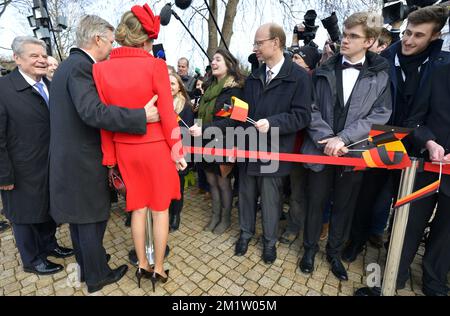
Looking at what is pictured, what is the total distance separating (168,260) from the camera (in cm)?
330

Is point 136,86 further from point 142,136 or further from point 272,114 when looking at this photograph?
point 272,114

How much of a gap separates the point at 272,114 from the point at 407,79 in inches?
60.0

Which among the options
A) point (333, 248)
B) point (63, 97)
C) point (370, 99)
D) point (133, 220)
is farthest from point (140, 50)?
point (333, 248)

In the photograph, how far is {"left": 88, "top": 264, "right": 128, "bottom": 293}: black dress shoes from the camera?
273 cm

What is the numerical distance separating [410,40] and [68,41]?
1207 inches

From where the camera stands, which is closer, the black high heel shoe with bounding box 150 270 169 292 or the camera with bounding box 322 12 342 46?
the black high heel shoe with bounding box 150 270 169 292

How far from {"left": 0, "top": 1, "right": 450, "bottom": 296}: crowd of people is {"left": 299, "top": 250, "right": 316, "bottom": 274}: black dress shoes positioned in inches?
0.4

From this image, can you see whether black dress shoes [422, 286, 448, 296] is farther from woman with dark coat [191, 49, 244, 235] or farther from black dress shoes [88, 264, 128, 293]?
black dress shoes [88, 264, 128, 293]

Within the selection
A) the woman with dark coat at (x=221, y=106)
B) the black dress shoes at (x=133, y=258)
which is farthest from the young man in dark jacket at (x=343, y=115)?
the black dress shoes at (x=133, y=258)

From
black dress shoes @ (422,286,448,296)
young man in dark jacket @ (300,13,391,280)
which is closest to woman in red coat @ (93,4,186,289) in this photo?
young man in dark jacket @ (300,13,391,280)

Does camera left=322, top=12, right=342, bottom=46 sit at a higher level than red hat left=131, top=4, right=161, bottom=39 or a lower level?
higher

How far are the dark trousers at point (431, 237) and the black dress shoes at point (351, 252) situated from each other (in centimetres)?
59
